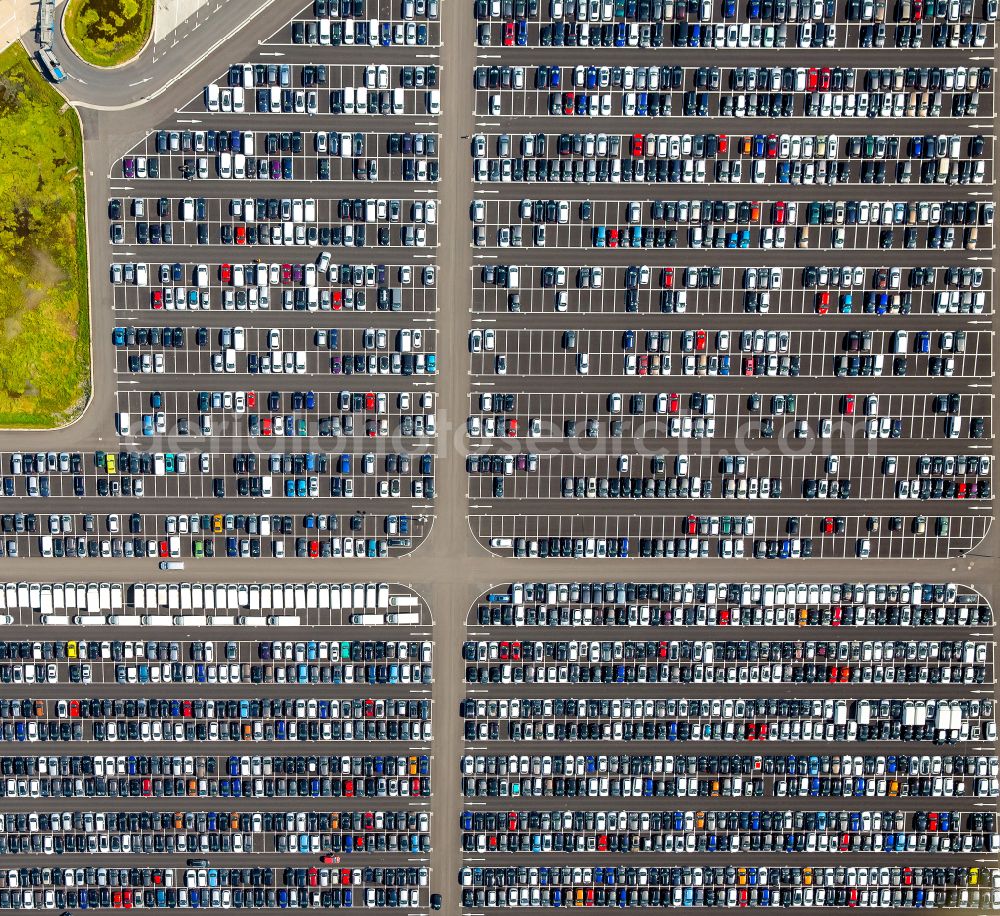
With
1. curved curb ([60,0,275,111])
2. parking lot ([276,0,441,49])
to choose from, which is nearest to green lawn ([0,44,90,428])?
curved curb ([60,0,275,111])

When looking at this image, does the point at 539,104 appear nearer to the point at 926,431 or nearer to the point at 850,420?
the point at 850,420

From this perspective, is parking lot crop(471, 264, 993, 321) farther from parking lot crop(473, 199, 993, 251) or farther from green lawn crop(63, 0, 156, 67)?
green lawn crop(63, 0, 156, 67)

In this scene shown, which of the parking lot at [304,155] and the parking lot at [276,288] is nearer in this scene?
the parking lot at [304,155]

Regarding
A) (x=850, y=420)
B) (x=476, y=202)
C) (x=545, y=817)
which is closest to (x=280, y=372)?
(x=476, y=202)

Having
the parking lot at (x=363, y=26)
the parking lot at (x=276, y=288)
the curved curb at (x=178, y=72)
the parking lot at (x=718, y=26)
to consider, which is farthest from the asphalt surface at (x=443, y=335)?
the parking lot at (x=276, y=288)

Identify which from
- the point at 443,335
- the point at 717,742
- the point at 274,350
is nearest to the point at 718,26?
the point at 443,335

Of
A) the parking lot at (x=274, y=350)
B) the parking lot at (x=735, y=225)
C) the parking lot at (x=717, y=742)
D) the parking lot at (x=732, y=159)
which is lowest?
the parking lot at (x=717, y=742)

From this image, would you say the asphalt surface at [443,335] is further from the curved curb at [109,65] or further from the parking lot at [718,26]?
the parking lot at [718,26]
